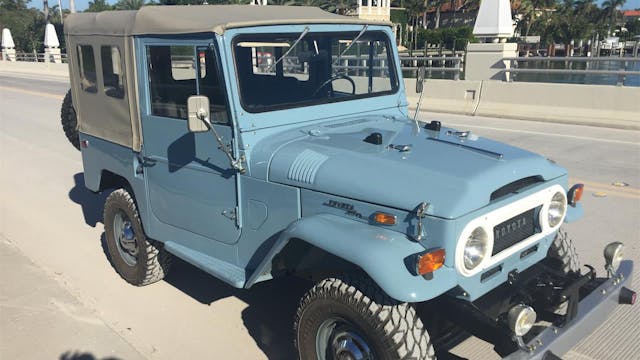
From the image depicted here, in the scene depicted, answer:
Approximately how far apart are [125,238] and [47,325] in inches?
37.4

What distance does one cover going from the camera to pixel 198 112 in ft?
10.5

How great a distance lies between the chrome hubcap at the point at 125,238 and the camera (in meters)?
4.74

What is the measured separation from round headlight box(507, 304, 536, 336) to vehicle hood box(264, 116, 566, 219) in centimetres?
51

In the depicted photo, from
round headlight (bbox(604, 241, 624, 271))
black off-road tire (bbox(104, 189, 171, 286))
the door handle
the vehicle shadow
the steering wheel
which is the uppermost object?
the steering wheel

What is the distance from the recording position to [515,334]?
2.63 metres

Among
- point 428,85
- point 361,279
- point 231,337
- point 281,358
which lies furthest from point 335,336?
point 428,85

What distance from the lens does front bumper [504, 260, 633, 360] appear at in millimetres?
2678

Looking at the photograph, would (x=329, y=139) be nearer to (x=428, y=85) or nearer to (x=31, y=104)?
(x=428, y=85)

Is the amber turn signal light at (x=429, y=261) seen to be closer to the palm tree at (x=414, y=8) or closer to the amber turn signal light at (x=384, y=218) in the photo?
the amber turn signal light at (x=384, y=218)

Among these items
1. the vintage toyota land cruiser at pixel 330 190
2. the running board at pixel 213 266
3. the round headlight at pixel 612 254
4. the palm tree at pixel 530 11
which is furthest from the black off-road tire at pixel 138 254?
the palm tree at pixel 530 11

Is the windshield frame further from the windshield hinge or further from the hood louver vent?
the windshield hinge

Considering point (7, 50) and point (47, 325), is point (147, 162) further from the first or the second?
point (7, 50)

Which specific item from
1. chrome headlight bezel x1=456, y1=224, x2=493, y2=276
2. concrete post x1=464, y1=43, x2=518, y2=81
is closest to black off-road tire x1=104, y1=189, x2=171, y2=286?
chrome headlight bezel x1=456, y1=224, x2=493, y2=276

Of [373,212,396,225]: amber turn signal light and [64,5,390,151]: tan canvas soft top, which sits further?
[64,5,390,151]: tan canvas soft top
